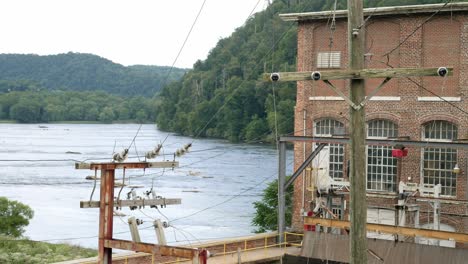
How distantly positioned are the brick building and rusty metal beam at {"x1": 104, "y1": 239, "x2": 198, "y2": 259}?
19.6 metres

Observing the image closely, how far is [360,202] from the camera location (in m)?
14.1

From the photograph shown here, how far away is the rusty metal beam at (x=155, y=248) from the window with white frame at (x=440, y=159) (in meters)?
21.3

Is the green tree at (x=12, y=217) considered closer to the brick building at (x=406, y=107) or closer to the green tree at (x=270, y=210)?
the green tree at (x=270, y=210)

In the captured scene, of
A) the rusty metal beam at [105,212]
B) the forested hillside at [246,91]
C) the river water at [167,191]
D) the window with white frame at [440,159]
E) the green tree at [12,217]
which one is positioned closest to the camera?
the rusty metal beam at [105,212]

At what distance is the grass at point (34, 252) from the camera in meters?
35.1

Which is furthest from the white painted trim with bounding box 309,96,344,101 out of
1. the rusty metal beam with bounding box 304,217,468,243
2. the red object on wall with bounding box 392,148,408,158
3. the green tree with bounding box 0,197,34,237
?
the green tree with bounding box 0,197,34,237

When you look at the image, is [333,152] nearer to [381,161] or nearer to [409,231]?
[381,161]

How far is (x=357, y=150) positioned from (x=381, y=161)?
23.3 meters

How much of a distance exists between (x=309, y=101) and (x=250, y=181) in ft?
158

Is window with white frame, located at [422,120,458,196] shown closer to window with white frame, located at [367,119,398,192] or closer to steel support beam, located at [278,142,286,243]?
window with white frame, located at [367,119,398,192]

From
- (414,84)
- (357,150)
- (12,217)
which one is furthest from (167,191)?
(357,150)

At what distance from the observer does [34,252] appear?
38.4 meters

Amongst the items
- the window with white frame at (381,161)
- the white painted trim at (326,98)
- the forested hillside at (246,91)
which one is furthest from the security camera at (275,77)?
the forested hillside at (246,91)

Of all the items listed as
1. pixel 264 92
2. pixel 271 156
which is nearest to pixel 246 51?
pixel 264 92
